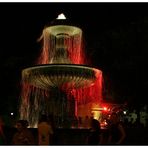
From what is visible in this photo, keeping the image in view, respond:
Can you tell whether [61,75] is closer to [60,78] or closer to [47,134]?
[60,78]

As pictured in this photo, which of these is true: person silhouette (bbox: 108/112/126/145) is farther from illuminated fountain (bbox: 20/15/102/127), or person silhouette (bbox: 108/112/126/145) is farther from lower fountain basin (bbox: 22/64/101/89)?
lower fountain basin (bbox: 22/64/101/89)

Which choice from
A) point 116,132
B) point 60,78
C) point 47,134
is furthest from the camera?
point 60,78

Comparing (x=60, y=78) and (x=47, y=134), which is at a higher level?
(x=60, y=78)

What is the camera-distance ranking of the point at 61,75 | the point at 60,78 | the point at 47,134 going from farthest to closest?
1. the point at 60,78
2. the point at 61,75
3. the point at 47,134

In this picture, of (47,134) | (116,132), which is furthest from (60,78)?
(116,132)

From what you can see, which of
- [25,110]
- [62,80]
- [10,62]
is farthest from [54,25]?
[10,62]

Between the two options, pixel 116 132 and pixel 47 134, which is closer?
pixel 116 132

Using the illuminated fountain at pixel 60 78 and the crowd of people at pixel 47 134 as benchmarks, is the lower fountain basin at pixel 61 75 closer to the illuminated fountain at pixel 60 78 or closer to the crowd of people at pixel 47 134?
the illuminated fountain at pixel 60 78

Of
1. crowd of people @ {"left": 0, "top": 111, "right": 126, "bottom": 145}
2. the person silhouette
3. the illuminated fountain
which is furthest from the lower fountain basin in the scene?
the person silhouette

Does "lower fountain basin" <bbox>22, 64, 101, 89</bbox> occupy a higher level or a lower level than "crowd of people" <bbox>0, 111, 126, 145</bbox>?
higher

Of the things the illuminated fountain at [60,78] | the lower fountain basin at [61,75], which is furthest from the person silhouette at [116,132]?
the lower fountain basin at [61,75]

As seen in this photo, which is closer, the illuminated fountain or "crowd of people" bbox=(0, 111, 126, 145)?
"crowd of people" bbox=(0, 111, 126, 145)

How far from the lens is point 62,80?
16016mm

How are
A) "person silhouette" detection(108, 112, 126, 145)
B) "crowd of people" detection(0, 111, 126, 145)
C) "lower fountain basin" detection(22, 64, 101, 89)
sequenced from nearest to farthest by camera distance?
1. "crowd of people" detection(0, 111, 126, 145)
2. "person silhouette" detection(108, 112, 126, 145)
3. "lower fountain basin" detection(22, 64, 101, 89)
